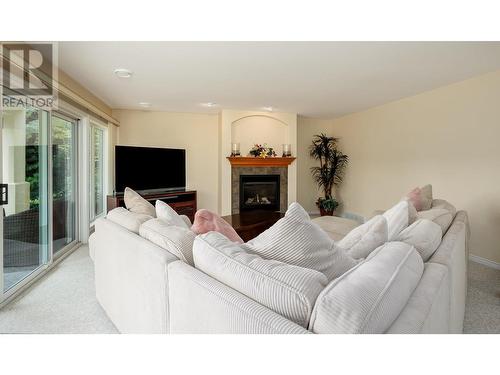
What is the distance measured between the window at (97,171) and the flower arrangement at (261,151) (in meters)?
2.67

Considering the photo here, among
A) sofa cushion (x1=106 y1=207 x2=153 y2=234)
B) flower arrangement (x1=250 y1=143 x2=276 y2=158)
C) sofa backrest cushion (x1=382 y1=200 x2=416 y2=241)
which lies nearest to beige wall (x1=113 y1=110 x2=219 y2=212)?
flower arrangement (x1=250 y1=143 x2=276 y2=158)

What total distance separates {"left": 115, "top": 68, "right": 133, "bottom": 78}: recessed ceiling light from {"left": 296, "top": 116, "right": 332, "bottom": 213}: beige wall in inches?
153

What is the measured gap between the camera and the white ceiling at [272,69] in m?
2.87

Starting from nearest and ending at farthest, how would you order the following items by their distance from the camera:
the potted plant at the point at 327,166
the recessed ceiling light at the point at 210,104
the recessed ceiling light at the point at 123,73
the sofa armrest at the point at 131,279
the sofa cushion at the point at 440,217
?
1. the sofa armrest at the point at 131,279
2. the sofa cushion at the point at 440,217
3. the recessed ceiling light at the point at 123,73
4. the recessed ceiling light at the point at 210,104
5. the potted plant at the point at 327,166

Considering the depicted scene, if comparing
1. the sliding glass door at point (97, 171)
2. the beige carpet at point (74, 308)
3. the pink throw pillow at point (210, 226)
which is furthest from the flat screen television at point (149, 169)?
the pink throw pillow at point (210, 226)

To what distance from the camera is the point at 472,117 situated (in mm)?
3820

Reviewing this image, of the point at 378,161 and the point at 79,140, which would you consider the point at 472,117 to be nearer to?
the point at 378,161

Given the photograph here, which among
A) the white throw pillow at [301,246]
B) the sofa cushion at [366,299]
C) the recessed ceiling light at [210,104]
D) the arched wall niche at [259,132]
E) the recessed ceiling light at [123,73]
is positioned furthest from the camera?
the arched wall niche at [259,132]

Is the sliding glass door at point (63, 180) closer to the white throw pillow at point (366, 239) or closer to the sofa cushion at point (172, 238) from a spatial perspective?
the sofa cushion at point (172, 238)

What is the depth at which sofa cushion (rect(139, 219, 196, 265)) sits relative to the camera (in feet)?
4.75

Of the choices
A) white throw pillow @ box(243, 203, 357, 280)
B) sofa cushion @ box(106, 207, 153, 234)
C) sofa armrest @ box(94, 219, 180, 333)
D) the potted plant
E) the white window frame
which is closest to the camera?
white throw pillow @ box(243, 203, 357, 280)

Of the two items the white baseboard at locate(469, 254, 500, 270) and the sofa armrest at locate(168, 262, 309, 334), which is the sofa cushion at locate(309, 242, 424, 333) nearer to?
the sofa armrest at locate(168, 262, 309, 334)

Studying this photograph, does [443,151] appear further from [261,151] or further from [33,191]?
[33,191]
